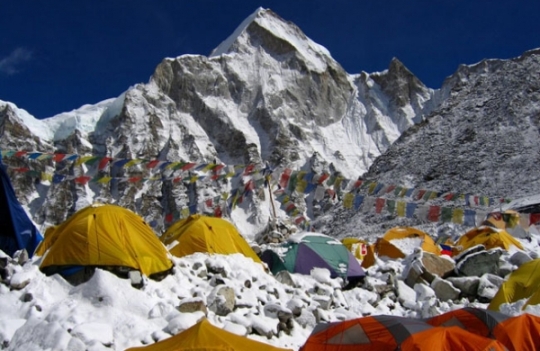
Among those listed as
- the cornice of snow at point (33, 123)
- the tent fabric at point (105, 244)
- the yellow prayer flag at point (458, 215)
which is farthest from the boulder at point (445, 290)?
the cornice of snow at point (33, 123)

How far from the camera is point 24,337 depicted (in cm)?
866

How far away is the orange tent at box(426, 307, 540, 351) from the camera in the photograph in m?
8.33

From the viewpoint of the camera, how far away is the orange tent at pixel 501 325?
328 inches

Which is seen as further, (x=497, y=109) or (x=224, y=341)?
(x=497, y=109)

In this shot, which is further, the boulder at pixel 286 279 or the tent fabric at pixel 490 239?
the tent fabric at pixel 490 239

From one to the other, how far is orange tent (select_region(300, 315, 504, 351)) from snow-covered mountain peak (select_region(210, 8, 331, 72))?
130 m

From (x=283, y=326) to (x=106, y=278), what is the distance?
11.3 feet

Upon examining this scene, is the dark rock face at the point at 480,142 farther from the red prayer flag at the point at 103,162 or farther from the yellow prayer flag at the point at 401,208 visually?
the red prayer flag at the point at 103,162

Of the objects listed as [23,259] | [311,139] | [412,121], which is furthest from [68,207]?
[23,259]

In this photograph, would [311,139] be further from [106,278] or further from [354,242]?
[106,278]

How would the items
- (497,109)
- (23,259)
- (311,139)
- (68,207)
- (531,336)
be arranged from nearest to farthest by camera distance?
(531,336), (23,259), (497,109), (68,207), (311,139)

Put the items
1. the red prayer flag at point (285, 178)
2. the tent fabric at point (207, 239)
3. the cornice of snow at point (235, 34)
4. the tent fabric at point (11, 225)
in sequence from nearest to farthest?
the tent fabric at point (11, 225) → the tent fabric at point (207, 239) → the red prayer flag at point (285, 178) → the cornice of snow at point (235, 34)

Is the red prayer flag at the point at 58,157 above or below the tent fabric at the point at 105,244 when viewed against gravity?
above

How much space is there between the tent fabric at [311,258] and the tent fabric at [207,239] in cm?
112
